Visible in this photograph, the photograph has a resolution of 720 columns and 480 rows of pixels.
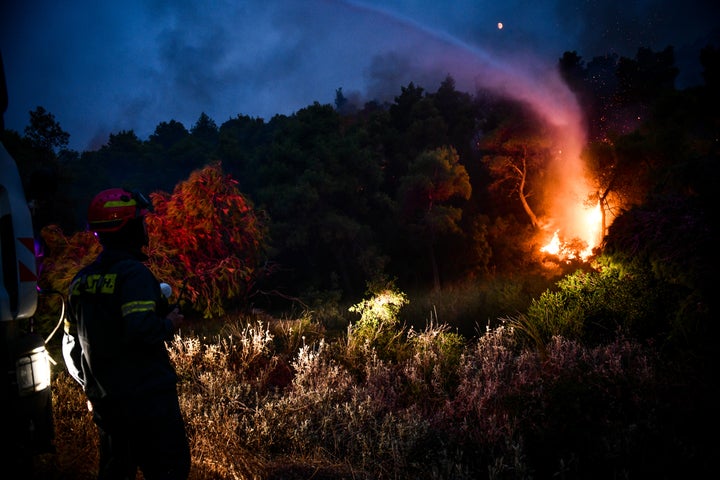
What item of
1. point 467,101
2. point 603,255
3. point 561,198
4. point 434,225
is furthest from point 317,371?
point 467,101

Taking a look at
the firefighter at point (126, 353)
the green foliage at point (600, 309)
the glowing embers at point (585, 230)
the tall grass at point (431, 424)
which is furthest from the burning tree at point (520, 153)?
the firefighter at point (126, 353)

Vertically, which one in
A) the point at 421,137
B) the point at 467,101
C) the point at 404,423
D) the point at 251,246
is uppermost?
the point at 467,101

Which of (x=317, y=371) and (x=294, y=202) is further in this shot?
(x=294, y=202)

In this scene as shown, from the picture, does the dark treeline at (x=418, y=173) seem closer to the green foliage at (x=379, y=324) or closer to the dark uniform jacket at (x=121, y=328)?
the green foliage at (x=379, y=324)

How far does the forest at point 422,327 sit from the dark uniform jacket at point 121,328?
0.95 meters

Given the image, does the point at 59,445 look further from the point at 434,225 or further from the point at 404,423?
the point at 434,225

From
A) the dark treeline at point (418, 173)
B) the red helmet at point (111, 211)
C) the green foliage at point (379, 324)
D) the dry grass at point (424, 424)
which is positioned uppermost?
the dark treeline at point (418, 173)

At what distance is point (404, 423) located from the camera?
11.9ft

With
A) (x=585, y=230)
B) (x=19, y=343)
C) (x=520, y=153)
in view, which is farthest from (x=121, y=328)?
(x=520, y=153)

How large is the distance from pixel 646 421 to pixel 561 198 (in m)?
17.6

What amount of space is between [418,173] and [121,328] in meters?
15.5

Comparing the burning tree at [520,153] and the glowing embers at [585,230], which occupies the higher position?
the burning tree at [520,153]

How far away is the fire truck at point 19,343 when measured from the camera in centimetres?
251

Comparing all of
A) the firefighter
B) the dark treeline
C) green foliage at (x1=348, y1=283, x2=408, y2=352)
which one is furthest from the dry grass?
the dark treeline
